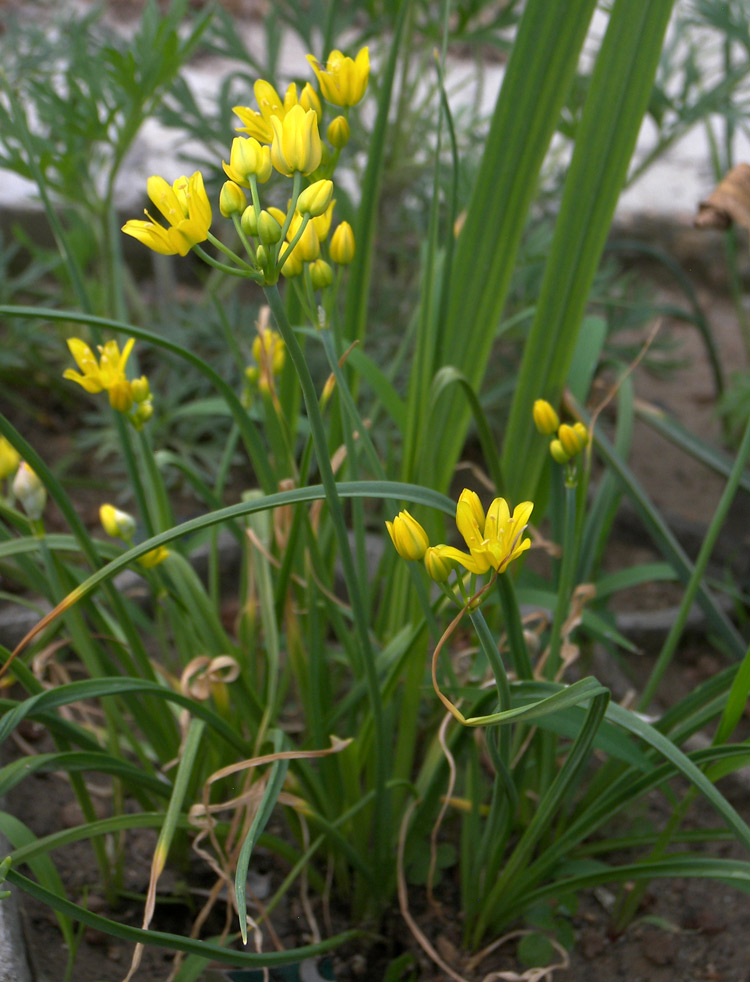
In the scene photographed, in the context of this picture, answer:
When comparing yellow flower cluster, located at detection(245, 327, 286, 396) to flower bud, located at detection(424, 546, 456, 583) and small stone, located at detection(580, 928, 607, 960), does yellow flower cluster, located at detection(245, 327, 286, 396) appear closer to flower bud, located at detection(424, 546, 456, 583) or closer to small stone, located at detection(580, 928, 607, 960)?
flower bud, located at detection(424, 546, 456, 583)

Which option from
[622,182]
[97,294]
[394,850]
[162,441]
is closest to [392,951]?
[394,850]

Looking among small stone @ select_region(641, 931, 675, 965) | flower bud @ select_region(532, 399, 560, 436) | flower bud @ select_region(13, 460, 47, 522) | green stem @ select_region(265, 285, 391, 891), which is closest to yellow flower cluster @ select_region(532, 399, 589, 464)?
flower bud @ select_region(532, 399, 560, 436)

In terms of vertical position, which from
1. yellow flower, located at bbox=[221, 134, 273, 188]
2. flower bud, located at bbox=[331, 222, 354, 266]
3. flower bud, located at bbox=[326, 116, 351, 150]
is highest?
flower bud, located at bbox=[326, 116, 351, 150]

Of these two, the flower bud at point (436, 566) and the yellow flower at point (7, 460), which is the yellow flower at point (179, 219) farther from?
the yellow flower at point (7, 460)

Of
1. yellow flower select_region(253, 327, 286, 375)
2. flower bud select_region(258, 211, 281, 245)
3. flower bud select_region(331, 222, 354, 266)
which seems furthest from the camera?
yellow flower select_region(253, 327, 286, 375)

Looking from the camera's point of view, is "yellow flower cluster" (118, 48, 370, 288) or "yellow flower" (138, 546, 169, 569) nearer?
"yellow flower cluster" (118, 48, 370, 288)

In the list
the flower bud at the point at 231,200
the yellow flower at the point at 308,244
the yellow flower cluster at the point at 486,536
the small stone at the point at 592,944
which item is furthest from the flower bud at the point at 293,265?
the small stone at the point at 592,944

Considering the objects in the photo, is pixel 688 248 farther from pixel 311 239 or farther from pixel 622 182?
pixel 311 239
